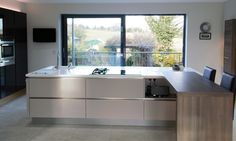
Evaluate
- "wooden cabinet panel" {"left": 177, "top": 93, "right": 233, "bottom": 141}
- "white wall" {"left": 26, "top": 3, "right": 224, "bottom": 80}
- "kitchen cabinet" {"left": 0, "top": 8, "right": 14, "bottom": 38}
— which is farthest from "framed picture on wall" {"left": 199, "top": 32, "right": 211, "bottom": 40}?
"wooden cabinet panel" {"left": 177, "top": 93, "right": 233, "bottom": 141}

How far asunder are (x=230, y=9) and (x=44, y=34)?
4736mm

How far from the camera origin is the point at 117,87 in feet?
16.8

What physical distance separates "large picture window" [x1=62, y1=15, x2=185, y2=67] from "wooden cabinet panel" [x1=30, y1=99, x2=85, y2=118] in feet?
12.2

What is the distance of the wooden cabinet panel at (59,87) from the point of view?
5156mm

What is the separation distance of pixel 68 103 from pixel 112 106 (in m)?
0.72

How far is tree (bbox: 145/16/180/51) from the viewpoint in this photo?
337 inches

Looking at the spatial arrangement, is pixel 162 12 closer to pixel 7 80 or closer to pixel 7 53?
pixel 7 53

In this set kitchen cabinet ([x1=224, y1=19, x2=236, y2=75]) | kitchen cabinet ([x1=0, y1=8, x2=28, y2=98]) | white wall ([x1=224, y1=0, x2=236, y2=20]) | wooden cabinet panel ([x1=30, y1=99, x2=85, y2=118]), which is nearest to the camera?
wooden cabinet panel ([x1=30, y1=99, x2=85, y2=118])

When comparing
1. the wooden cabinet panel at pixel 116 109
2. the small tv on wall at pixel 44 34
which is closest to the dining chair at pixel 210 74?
the wooden cabinet panel at pixel 116 109

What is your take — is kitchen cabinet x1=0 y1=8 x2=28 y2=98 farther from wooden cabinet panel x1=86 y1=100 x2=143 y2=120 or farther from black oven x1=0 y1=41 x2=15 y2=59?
wooden cabinet panel x1=86 y1=100 x2=143 y2=120

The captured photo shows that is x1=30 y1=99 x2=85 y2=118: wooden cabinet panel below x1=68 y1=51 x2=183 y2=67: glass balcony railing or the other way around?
below

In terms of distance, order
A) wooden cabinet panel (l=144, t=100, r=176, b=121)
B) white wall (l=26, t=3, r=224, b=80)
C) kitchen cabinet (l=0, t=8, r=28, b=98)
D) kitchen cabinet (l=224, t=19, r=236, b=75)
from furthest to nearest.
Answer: white wall (l=26, t=3, r=224, b=80), kitchen cabinet (l=224, t=19, r=236, b=75), kitchen cabinet (l=0, t=8, r=28, b=98), wooden cabinet panel (l=144, t=100, r=176, b=121)

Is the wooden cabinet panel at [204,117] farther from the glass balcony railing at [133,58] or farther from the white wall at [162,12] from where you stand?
the glass balcony railing at [133,58]

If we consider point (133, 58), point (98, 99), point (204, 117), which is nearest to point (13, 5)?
point (133, 58)
